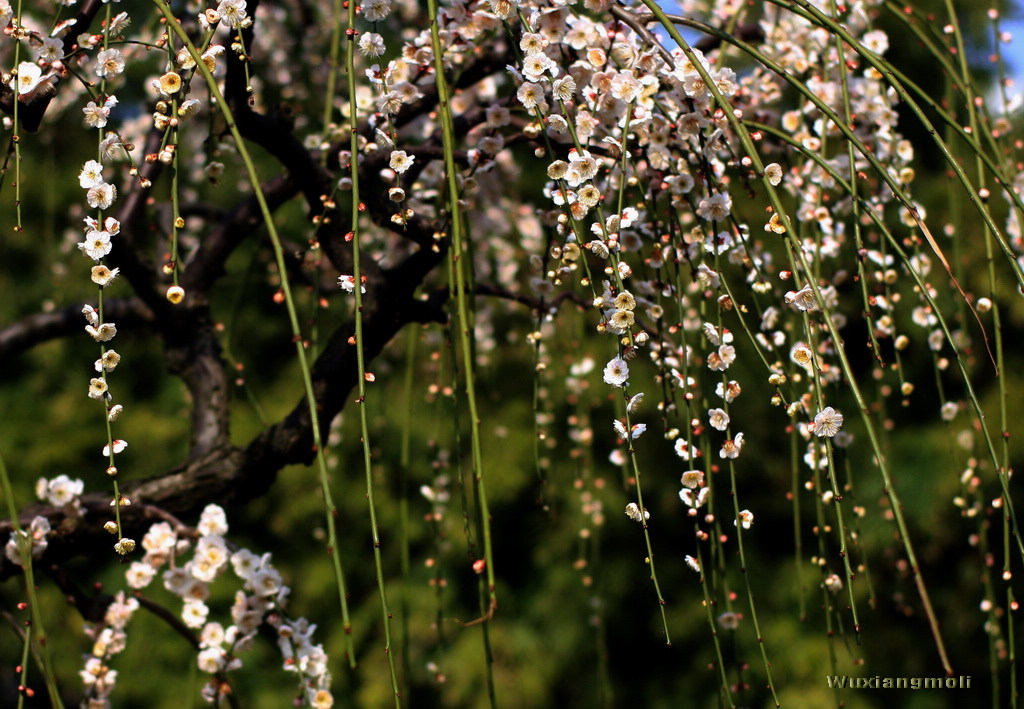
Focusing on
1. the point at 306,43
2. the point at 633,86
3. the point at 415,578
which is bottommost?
the point at 415,578

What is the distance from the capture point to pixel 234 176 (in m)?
3.19

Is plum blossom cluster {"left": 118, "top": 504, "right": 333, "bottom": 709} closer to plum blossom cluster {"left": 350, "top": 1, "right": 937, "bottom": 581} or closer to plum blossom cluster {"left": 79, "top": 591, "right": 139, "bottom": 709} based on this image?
plum blossom cluster {"left": 79, "top": 591, "right": 139, "bottom": 709}

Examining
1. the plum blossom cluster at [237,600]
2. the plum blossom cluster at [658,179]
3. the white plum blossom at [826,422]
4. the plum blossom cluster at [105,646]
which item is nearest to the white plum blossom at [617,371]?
the plum blossom cluster at [658,179]

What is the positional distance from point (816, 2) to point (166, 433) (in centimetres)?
267

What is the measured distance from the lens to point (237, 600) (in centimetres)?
106

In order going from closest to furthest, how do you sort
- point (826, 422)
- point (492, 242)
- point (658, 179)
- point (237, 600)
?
point (826, 422)
point (658, 179)
point (237, 600)
point (492, 242)

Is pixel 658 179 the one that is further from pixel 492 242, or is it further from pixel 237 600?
pixel 492 242

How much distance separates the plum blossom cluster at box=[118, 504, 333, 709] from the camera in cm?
106

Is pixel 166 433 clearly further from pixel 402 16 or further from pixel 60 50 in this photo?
pixel 60 50

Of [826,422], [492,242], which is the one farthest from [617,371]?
[492,242]

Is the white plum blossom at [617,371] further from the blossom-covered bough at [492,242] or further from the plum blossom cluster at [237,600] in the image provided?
the plum blossom cluster at [237,600]

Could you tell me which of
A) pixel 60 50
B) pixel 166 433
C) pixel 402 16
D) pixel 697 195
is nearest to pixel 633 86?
pixel 697 195

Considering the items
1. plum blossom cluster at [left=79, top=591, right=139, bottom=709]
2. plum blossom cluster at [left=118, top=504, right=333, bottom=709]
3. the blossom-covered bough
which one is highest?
the blossom-covered bough

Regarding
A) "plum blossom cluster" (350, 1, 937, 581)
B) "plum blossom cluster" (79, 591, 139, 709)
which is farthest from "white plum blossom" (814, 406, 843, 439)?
"plum blossom cluster" (79, 591, 139, 709)
